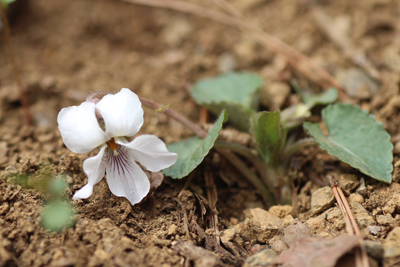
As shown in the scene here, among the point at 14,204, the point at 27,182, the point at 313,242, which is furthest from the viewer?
the point at 27,182

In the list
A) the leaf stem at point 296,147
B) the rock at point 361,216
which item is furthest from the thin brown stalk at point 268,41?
the rock at point 361,216

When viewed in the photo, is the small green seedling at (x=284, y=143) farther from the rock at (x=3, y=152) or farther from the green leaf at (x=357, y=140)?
the rock at (x=3, y=152)

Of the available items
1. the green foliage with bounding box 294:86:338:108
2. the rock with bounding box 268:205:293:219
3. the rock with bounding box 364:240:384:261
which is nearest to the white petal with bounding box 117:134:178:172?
the rock with bounding box 268:205:293:219

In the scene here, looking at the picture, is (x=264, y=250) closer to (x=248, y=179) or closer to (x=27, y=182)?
(x=248, y=179)

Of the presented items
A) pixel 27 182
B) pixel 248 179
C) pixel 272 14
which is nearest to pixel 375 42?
pixel 272 14

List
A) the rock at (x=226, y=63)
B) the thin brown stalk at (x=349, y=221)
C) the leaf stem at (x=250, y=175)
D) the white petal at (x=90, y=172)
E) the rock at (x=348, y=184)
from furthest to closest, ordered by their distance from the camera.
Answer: the rock at (x=226, y=63) < the leaf stem at (x=250, y=175) < the rock at (x=348, y=184) < the white petal at (x=90, y=172) < the thin brown stalk at (x=349, y=221)

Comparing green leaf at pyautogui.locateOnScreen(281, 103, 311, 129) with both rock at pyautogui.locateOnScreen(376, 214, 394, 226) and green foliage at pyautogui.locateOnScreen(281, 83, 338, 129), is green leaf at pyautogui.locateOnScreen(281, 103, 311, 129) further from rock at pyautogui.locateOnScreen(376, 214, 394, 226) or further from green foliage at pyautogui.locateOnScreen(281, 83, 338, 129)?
rock at pyautogui.locateOnScreen(376, 214, 394, 226)

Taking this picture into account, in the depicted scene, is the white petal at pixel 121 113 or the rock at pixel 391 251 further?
the white petal at pixel 121 113
